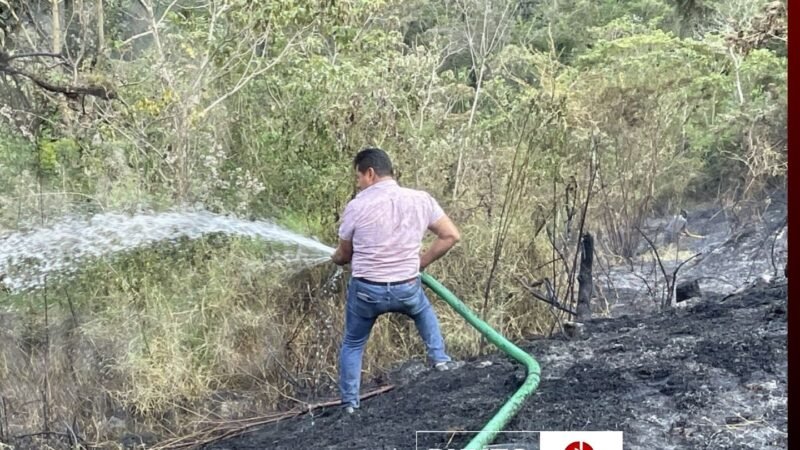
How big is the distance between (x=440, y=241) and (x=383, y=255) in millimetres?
167

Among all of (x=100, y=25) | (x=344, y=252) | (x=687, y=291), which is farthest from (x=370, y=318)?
(x=100, y=25)

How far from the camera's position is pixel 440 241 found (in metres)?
2.10

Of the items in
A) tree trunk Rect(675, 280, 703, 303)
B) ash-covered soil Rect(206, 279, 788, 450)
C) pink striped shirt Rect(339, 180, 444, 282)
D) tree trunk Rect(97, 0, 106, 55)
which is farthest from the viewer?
tree trunk Rect(97, 0, 106, 55)

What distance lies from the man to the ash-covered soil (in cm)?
10

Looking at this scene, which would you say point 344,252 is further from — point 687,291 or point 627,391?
point 687,291

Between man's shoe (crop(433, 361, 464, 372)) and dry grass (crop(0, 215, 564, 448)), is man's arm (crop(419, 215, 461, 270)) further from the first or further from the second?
man's shoe (crop(433, 361, 464, 372))

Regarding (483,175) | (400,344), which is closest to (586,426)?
(400,344)

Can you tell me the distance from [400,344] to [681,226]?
777mm

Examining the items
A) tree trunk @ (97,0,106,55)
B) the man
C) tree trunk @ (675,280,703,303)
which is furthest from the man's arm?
tree trunk @ (97,0,106,55)

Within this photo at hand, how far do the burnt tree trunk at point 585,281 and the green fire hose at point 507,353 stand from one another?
9.5 inches

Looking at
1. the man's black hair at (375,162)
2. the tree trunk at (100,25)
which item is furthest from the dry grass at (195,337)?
the tree trunk at (100,25)

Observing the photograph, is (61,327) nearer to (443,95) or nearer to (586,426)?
(443,95)

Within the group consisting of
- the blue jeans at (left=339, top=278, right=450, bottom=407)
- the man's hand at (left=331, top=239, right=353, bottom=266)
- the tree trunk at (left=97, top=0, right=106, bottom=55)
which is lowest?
the blue jeans at (left=339, top=278, right=450, bottom=407)

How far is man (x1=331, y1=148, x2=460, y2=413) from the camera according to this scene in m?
2.00
